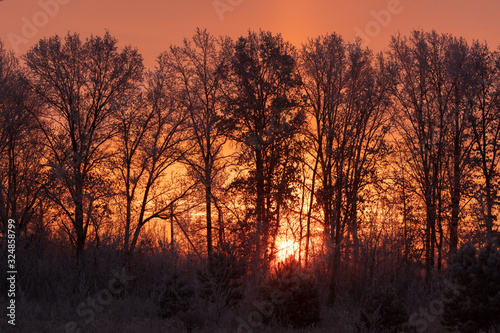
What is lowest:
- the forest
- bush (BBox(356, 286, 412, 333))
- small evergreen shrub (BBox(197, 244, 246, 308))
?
bush (BBox(356, 286, 412, 333))

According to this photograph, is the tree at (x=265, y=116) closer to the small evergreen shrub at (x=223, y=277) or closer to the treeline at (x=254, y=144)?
the treeline at (x=254, y=144)

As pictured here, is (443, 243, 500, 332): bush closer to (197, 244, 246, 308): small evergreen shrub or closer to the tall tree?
(197, 244, 246, 308): small evergreen shrub

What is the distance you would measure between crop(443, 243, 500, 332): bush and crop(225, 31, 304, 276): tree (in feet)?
47.9

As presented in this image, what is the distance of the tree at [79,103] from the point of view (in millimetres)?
26594

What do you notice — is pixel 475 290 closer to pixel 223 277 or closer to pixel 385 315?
pixel 385 315

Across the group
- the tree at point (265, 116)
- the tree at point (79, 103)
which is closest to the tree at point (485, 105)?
the tree at point (265, 116)

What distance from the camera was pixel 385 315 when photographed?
12.1 m

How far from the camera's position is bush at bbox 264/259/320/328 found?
44.0ft

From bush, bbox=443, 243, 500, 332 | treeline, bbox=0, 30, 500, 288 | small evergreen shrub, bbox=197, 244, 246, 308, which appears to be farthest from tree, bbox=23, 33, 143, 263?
bush, bbox=443, 243, 500, 332

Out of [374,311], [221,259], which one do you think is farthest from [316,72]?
[374,311]

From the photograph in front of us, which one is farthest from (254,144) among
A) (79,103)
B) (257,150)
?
(79,103)

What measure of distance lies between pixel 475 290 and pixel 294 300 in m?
4.82

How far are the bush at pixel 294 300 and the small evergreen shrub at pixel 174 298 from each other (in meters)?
2.38

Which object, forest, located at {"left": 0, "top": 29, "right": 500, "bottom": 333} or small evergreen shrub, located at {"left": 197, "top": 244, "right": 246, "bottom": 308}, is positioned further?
forest, located at {"left": 0, "top": 29, "right": 500, "bottom": 333}
